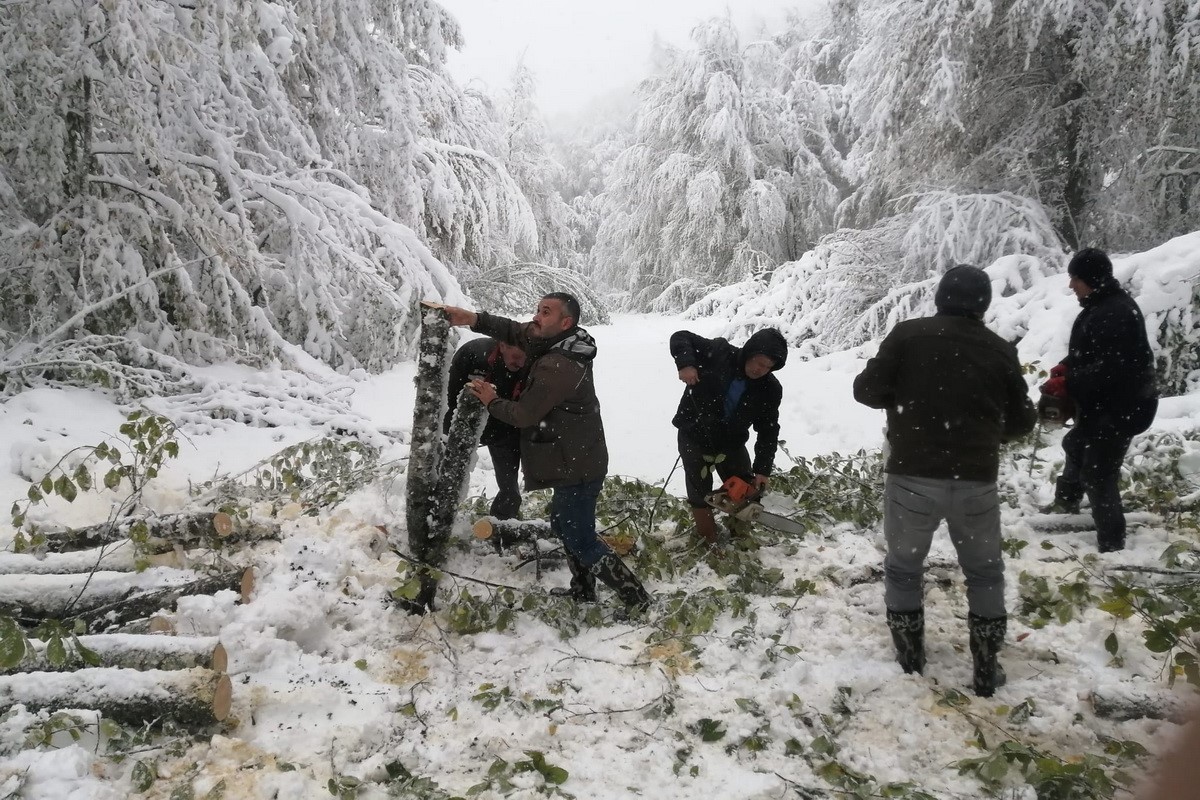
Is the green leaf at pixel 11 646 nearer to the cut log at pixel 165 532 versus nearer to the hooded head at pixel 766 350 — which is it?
the cut log at pixel 165 532

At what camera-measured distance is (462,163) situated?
1042 centimetres

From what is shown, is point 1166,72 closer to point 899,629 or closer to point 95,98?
point 899,629

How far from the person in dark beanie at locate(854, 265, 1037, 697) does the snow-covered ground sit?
18.0 inches

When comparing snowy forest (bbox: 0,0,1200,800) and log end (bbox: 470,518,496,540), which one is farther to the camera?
log end (bbox: 470,518,496,540)

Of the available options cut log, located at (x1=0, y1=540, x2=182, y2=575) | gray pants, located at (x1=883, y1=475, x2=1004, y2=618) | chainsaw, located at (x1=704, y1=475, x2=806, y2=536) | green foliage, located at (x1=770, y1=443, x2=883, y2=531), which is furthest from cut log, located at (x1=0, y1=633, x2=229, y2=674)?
green foliage, located at (x1=770, y1=443, x2=883, y2=531)

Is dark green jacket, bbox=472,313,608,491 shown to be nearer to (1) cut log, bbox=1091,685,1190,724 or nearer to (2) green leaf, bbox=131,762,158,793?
Answer: (2) green leaf, bbox=131,762,158,793

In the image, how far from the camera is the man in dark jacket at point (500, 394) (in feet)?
13.2

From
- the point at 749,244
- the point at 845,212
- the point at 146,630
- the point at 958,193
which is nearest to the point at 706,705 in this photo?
the point at 146,630

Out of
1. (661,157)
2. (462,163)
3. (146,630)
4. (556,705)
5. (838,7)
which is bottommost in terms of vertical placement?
(556,705)

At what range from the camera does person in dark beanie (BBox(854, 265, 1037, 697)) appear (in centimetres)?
258

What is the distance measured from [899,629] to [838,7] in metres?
18.6

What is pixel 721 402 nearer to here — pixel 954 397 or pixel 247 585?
pixel 954 397

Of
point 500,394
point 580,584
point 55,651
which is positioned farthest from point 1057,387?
point 55,651

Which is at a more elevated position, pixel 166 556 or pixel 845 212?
pixel 845 212
